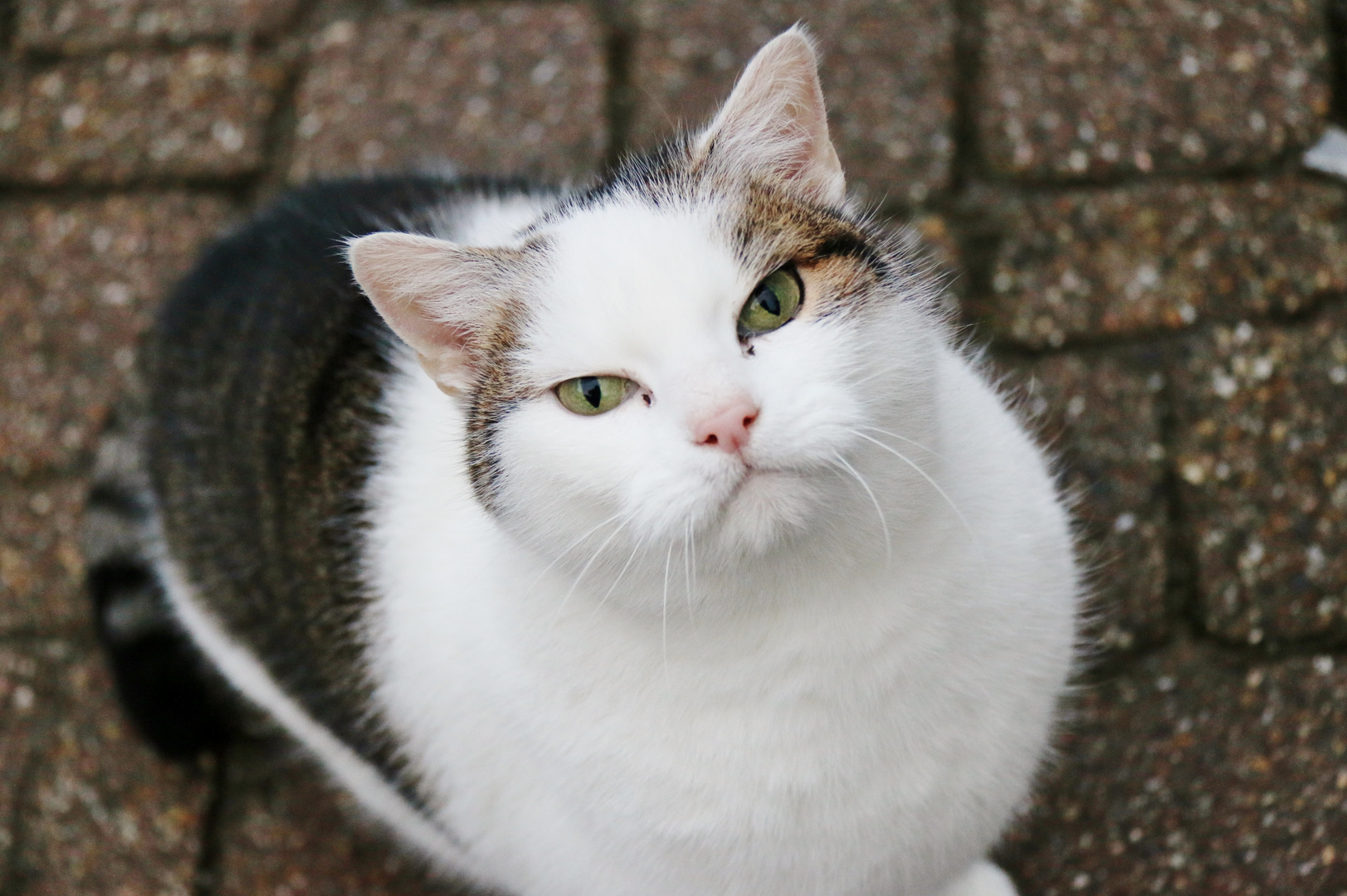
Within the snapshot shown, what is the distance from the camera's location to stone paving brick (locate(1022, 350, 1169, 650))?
2.21m

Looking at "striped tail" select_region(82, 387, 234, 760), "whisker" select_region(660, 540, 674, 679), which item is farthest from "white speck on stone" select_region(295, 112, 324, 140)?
"whisker" select_region(660, 540, 674, 679)

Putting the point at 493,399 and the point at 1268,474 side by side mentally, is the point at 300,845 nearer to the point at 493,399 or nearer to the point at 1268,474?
the point at 493,399

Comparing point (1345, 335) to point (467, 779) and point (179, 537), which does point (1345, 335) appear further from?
point (179, 537)

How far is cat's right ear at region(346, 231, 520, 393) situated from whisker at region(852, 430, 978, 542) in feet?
1.66

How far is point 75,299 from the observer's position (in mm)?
2830

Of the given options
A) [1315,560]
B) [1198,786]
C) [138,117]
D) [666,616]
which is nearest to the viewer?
[666,616]

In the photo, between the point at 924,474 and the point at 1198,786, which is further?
the point at 1198,786

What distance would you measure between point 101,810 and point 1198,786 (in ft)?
6.86

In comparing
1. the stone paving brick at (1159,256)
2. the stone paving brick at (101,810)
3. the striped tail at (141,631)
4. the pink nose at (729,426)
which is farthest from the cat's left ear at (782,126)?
the stone paving brick at (101,810)

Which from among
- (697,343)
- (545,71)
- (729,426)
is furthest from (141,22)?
(729,426)

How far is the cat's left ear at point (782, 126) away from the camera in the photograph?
1.43m

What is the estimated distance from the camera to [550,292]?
1.37 metres

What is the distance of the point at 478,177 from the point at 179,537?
2.86ft

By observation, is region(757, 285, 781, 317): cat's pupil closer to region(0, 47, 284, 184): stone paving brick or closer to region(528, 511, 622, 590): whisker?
region(528, 511, 622, 590): whisker
